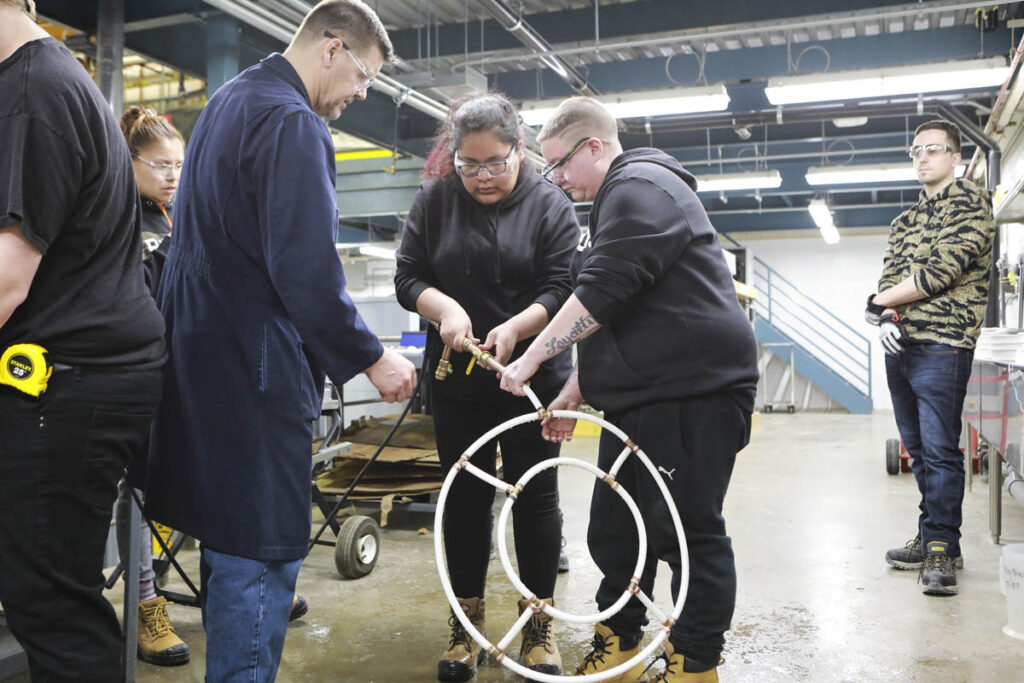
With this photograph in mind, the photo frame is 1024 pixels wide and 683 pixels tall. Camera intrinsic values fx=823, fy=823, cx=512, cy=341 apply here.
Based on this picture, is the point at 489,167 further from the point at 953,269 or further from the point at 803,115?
the point at 803,115

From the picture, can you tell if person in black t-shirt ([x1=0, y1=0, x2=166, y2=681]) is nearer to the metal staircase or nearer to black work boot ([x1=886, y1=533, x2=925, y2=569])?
black work boot ([x1=886, y1=533, x2=925, y2=569])

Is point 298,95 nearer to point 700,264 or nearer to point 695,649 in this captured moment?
point 700,264

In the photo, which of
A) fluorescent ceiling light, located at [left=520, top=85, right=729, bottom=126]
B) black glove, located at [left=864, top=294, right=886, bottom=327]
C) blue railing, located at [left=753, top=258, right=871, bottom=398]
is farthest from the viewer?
blue railing, located at [left=753, top=258, right=871, bottom=398]

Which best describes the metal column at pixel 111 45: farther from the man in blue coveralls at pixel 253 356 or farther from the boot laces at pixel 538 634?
A: the boot laces at pixel 538 634

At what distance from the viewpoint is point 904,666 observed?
2.29 m

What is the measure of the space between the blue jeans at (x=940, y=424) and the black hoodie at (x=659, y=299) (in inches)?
57.2

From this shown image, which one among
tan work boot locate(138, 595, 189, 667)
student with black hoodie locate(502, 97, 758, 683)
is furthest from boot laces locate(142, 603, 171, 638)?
student with black hoodie locate(502, 97, 758, 683)

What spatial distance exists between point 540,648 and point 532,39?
209 inches

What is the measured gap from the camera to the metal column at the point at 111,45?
4957 mm

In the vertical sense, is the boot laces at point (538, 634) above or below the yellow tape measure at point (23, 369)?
below

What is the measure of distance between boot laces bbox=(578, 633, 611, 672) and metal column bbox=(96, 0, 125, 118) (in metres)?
4.41

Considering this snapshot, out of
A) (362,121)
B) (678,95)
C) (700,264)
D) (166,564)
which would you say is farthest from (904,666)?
(362,121)

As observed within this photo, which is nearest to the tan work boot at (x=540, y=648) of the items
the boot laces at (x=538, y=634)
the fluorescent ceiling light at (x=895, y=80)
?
the boot laces at (x=538, y=634)

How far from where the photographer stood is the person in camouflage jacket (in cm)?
292
